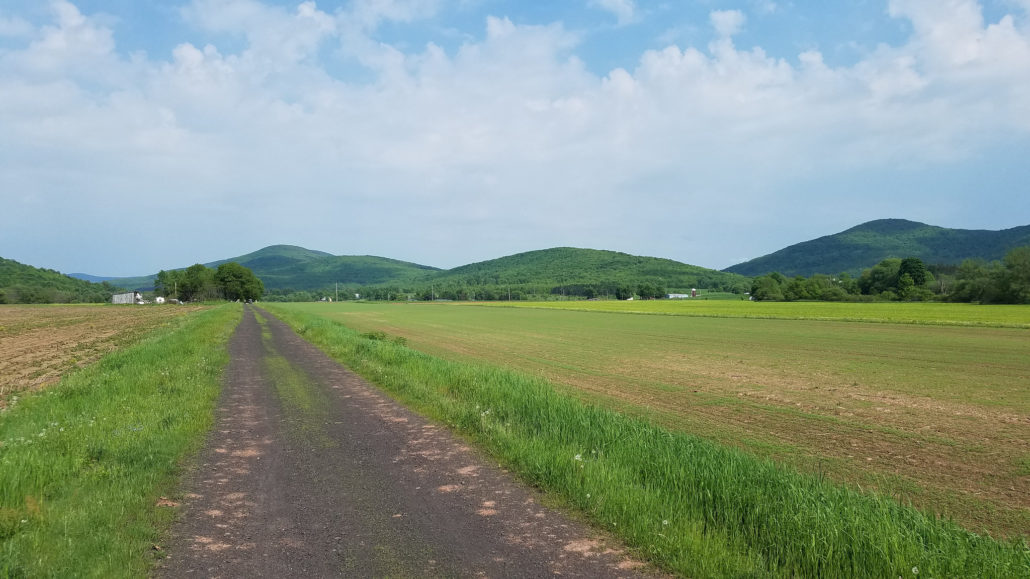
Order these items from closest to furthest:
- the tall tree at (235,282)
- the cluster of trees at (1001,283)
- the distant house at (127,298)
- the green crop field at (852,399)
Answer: the green crop field at (852,399), the cluster of trees at (1001,283), the tall tree at (235,282), the distant house at (127,298)

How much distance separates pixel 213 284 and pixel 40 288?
127 feet

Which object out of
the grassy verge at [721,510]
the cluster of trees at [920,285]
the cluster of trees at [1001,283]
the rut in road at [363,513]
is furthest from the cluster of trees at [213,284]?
the cluster of trees at [1001,283]

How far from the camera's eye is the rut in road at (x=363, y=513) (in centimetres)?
436

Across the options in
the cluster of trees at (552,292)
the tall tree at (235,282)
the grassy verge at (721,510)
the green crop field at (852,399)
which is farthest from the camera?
the cluster of trees at (552,292)

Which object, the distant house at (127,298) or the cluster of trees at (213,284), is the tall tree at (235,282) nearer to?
the cluster of trees at (213,284)

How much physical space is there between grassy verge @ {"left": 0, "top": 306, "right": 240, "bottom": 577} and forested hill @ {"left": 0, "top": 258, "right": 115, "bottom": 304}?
519 ft

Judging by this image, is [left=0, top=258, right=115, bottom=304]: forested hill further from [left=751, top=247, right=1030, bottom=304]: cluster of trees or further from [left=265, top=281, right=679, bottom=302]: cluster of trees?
[left=751, top=247, right=1030, bottom=304]: cluster of trees

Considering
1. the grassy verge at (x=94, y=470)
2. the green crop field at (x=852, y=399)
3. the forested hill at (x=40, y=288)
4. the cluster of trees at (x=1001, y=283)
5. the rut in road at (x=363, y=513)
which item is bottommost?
the green crop field at (x=852, y=399)

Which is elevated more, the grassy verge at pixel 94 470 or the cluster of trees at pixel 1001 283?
the cluster of trees at pixel 1001 283

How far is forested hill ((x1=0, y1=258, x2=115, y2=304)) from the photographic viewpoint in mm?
128625

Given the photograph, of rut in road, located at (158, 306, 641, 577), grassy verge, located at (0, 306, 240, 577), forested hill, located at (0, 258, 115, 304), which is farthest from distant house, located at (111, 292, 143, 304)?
rut in road, located at (158, 306, 641, 577)

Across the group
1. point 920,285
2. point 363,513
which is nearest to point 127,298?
point 363,513

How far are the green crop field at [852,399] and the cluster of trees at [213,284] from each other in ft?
477

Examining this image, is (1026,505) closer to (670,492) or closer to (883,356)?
(670,492)
